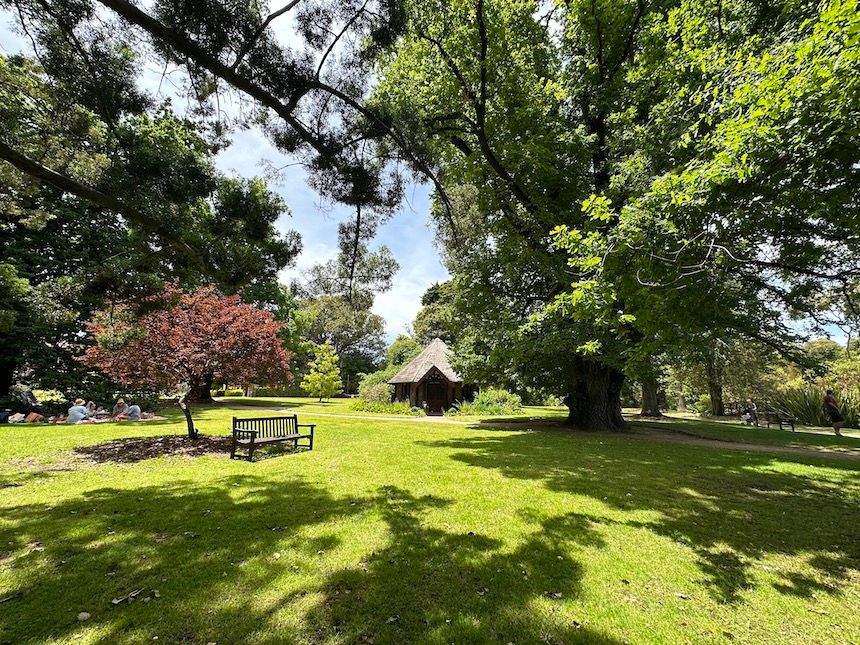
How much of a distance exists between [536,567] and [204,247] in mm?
6931

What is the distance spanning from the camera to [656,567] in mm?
4105

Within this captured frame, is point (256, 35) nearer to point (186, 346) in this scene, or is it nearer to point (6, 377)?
point (186, 346)

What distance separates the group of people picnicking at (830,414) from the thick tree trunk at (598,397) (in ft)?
27.5

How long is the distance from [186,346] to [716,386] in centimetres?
3005

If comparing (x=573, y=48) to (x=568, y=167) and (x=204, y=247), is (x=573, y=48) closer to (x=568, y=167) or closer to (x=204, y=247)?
(x=568, y=167)

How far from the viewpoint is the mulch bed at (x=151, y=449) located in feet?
29.0

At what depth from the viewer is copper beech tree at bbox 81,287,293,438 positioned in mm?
10508

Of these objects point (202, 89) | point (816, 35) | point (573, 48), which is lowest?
point (816, 35)

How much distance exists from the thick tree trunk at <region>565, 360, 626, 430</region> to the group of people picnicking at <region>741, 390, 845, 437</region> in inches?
330

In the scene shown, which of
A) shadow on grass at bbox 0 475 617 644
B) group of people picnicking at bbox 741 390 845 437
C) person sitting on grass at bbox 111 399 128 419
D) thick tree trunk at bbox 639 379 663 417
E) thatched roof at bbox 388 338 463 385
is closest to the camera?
Result: shadow on grass at bbox 0 475 617 644

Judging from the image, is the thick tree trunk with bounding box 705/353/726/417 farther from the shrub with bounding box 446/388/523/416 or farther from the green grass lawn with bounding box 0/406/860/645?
the green grass lawn with bounding box 0/406/860/645

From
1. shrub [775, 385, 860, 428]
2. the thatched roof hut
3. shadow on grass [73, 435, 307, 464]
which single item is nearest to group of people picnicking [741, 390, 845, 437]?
shrub [775, 385, 860, 428]

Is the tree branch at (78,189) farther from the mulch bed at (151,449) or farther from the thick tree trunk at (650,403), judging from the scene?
the thick tree trunk at (650,403)

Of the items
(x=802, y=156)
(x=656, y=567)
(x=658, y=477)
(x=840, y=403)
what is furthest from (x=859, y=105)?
(x=840, y=403)
